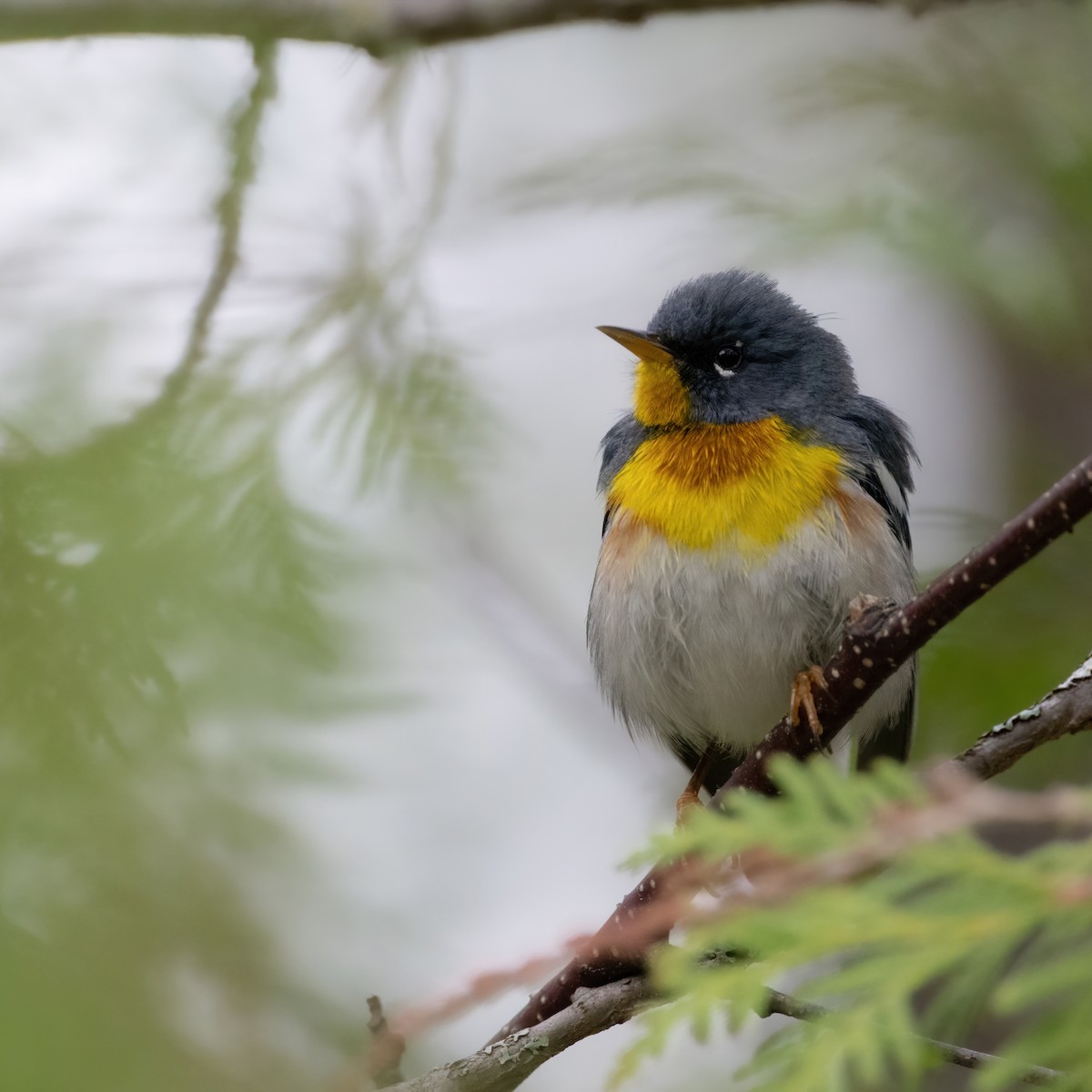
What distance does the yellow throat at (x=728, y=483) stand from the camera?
318 cm

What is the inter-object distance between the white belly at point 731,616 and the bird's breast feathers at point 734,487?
0.04 meters

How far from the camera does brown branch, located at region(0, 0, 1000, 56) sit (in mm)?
2949

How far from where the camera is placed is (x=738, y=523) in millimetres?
3191

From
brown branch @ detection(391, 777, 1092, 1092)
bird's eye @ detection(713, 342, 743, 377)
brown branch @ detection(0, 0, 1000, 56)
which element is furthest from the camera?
bird's eye @ detection(713, 342, 743, 377)

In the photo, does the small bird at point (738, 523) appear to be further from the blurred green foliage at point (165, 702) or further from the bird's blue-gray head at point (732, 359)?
the blurred green foliage at point (165, 702)

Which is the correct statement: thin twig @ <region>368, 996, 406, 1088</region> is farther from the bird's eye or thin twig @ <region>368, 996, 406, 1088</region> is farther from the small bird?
the bird's eye

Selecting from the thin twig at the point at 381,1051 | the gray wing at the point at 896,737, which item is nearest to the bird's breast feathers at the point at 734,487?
the gray wing at the point at 896,737

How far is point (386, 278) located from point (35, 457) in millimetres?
1141

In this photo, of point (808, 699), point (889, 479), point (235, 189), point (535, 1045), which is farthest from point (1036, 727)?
point (235, 189)

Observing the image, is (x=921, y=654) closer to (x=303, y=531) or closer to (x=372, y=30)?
(x=303, y=531)

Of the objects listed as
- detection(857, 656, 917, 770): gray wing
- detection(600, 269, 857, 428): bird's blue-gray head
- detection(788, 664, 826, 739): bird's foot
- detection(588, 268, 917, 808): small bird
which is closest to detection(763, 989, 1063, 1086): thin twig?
detection(788, 664, 826, 739): bird's foot

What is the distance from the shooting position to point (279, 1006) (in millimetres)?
2990

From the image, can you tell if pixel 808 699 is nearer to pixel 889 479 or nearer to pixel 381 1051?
pixel 381 1051

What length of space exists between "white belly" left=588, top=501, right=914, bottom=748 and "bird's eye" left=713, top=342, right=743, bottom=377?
591 mm
